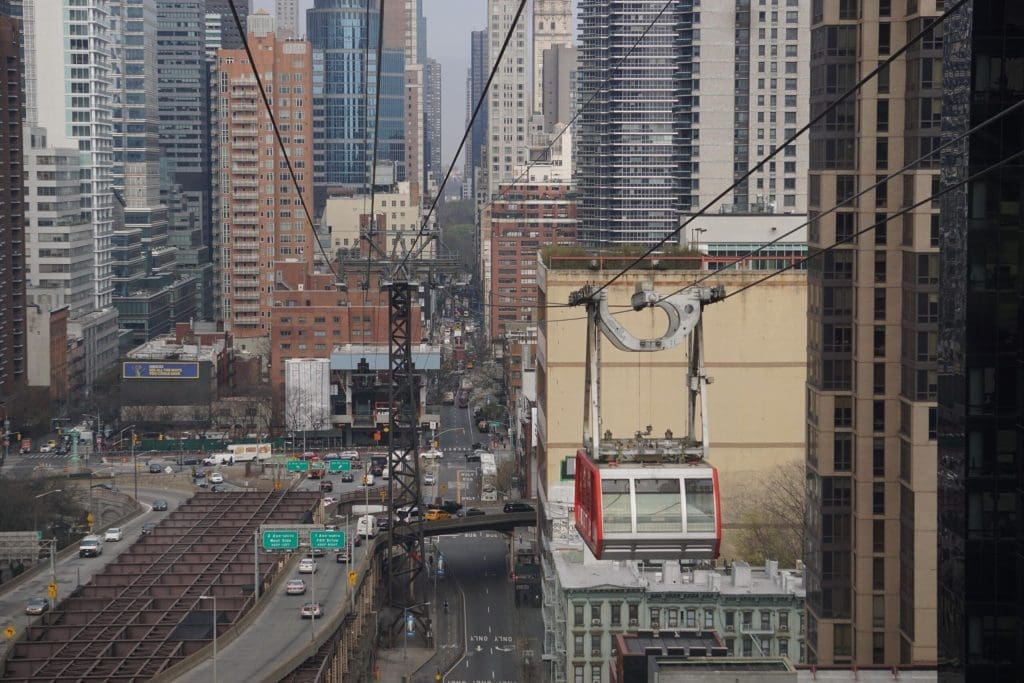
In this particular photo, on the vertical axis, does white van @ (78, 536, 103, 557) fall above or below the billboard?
below

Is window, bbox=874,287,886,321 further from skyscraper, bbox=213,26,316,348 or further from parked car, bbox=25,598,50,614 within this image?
skyscraper, bbox=213,26,316,348

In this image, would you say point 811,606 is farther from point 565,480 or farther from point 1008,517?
point 1008,517

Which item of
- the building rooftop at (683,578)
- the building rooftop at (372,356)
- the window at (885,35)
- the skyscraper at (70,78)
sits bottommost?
the building rooftop at (683,578)

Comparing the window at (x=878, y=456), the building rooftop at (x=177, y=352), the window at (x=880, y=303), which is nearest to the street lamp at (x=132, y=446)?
the building rooftop at (x=177, y=352)

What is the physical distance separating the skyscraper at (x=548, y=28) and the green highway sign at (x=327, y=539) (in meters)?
94.9

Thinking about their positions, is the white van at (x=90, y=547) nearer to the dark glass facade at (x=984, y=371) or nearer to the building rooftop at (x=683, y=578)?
the building rooftop at (x=683, y=578)

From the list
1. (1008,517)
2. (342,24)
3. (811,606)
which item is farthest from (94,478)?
(342,24)

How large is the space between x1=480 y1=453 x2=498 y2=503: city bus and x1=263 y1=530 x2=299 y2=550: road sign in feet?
44.8

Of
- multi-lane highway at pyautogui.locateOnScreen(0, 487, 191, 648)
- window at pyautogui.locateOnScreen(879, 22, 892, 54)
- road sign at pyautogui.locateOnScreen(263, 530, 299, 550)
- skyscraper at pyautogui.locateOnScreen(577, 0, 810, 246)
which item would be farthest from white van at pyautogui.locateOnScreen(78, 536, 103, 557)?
window at pyautogui.locateOnScreen(879, 22, 892, 54)

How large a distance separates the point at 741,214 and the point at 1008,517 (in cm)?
3046

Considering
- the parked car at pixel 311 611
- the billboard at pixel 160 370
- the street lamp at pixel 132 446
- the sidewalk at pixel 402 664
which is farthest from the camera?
the billboard at pixel 160 370

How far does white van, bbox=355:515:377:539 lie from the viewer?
4650 cm

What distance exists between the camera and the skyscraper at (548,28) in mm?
133250

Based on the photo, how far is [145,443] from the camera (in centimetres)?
6456
